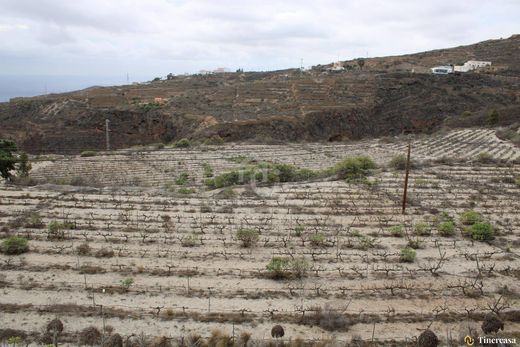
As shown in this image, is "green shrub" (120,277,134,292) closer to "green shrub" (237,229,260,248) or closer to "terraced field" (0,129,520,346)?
"terraced field" (0,129,520,346)

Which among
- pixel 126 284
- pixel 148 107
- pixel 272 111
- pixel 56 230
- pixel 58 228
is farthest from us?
pixel 148 107

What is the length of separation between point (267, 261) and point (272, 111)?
1277 inches

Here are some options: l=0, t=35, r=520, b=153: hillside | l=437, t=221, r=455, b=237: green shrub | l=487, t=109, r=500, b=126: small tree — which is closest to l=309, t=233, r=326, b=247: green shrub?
l=437, t=221, r=455, b=237: green shrub

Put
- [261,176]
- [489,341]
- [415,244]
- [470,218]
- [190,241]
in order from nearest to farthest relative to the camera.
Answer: [489,341]
[190,241]
[415,244]
[470,218]
[261,176]

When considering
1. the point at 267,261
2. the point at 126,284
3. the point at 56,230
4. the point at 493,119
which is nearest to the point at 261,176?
the point at 267,261

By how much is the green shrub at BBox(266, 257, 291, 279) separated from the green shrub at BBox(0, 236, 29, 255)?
17.3 ft

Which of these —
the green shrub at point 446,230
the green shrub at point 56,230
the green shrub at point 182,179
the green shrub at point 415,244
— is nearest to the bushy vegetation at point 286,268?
the green shrub at point 415,244

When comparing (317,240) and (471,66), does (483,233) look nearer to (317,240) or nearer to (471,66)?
(317,240)

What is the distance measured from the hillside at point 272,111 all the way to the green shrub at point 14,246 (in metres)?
23.8

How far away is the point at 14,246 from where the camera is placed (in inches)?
359

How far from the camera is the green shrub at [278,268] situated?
827 centimetres

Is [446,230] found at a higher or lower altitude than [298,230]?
lower

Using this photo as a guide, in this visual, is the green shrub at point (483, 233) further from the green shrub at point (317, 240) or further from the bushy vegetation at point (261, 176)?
the bushy vegetation at point (261, 176)

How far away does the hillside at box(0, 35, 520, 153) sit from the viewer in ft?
122
